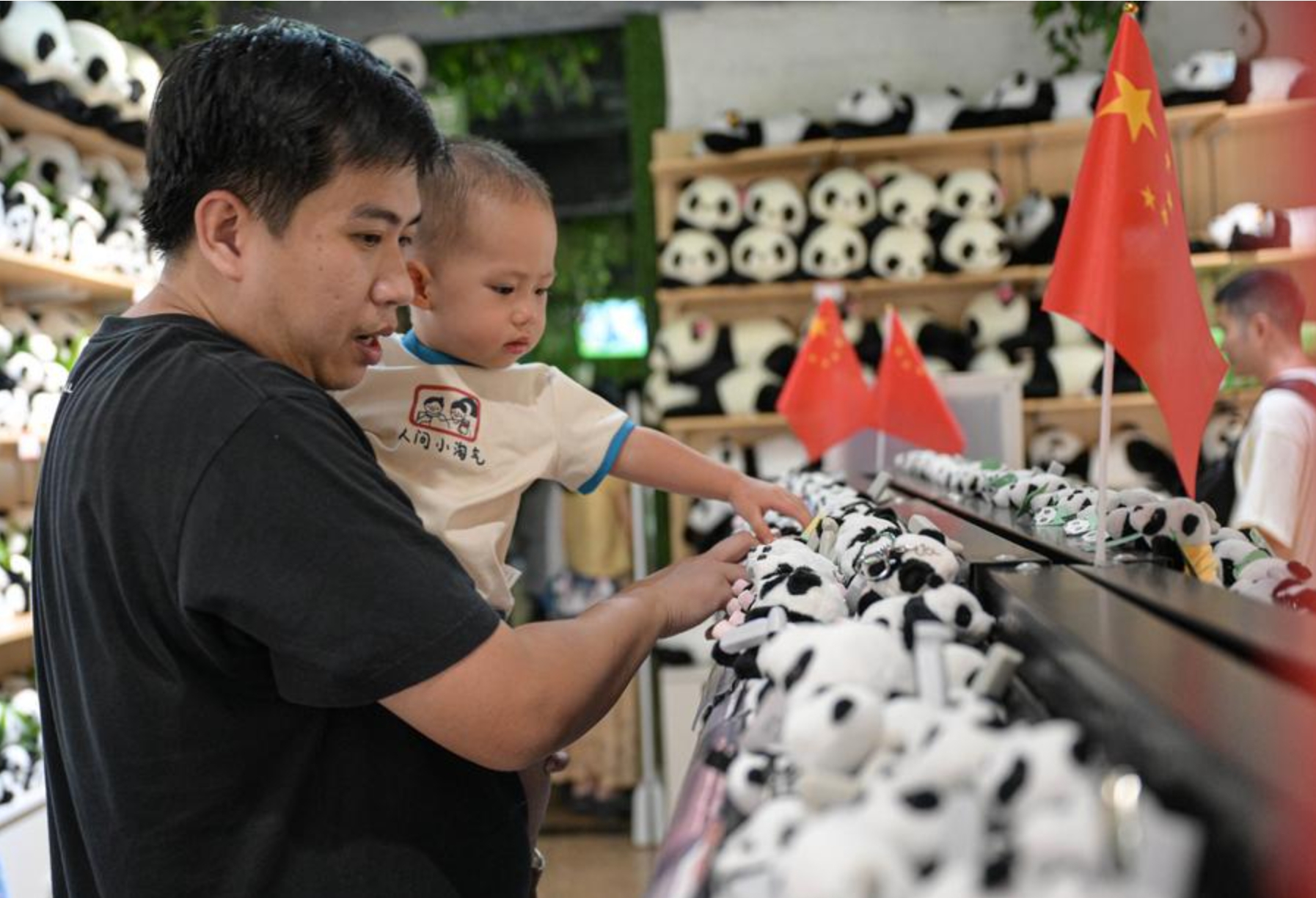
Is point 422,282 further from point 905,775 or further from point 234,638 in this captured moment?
point 905,775

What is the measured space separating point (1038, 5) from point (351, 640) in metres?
4.53

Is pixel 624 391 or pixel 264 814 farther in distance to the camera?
pixel 624 391

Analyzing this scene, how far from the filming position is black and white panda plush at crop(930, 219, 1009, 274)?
460cm

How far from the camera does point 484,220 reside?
1539 mm

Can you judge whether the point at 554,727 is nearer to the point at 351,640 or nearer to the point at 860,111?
the point at 351,640

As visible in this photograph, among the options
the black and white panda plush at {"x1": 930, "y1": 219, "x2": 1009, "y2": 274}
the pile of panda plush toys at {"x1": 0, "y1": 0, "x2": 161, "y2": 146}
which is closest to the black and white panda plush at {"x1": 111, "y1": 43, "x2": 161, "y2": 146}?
the pile of panda plush toys at {"x1": 0, "y1": 0, "x2": 161, "y2": 146}

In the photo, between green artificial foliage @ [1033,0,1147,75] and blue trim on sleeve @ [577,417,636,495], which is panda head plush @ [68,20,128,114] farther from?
green artificial foliage @ [1033,0,1147,75]

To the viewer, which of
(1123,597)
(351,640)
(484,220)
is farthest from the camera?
(484,220)

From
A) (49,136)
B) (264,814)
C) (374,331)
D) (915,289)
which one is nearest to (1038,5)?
(915,289)

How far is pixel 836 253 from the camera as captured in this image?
4703mm

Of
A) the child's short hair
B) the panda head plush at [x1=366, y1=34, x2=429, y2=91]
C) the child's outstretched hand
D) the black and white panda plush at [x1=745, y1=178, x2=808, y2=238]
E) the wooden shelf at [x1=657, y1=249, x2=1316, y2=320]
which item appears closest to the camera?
the child's outstretched hand

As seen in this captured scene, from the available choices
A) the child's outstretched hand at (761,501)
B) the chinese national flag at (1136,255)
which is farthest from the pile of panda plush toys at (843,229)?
the chinese national flag at (1136,255)

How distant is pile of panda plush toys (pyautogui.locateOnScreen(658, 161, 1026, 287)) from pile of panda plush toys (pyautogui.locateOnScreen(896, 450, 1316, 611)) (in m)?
3.45

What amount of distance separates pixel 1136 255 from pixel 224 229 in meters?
0.82
